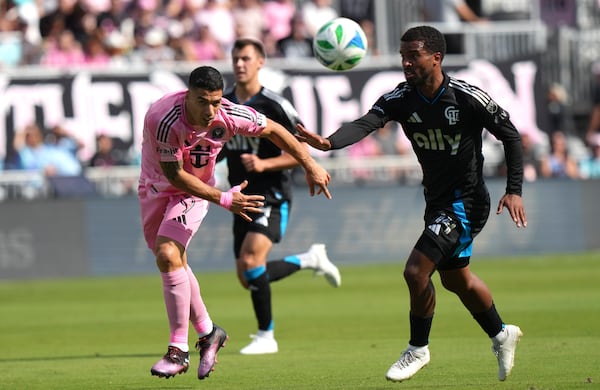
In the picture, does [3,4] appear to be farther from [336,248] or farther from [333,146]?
[333,146]

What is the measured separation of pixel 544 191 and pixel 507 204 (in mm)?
13648

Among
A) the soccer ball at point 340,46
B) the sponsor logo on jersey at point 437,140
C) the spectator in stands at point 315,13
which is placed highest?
the spectator in stands at point 315,13

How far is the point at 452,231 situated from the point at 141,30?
1680 cm

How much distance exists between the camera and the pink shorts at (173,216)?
355 inches

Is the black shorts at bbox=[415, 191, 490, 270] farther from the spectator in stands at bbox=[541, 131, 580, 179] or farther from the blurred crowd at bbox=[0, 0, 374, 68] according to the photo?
the blurred crowd at bbox=[0, 0, 374, 68]

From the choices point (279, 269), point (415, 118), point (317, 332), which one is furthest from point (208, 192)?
point (317, 332)

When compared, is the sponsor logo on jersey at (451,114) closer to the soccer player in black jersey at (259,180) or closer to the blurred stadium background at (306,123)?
the soccer player in black jersey at (259,180)

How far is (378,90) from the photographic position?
951 inches

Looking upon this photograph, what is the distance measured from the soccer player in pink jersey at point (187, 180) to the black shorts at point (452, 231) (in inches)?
31.2

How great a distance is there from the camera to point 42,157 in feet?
70.6

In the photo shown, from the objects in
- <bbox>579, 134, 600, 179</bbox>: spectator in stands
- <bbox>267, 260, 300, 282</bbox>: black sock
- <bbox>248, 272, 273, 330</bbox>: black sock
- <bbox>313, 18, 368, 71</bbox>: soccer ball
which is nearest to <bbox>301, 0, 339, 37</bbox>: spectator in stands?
<bbox>579, 134, 600, 179</bbox>: spectator in stands

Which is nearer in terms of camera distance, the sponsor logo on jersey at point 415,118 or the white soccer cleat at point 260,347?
the sponsor logo on jersey at point 415,118

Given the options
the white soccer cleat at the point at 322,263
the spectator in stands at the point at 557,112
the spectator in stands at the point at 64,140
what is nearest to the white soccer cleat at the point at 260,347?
the white soccer cleat at the point at 322,263

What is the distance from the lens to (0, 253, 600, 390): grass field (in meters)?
9.23
